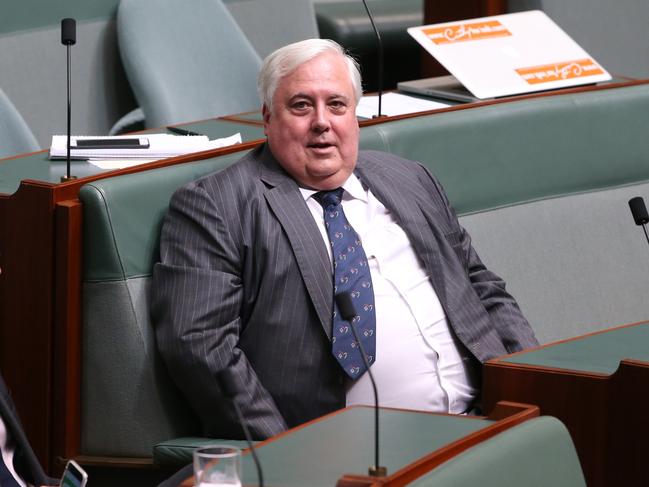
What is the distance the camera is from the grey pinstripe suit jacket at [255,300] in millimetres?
2311

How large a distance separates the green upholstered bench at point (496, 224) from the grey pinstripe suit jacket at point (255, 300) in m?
0.06

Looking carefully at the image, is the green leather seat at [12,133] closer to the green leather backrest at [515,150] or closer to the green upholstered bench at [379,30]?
the green leather backrest at [515,150]

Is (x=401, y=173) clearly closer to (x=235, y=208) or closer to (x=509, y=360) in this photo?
(x=235, y=208)

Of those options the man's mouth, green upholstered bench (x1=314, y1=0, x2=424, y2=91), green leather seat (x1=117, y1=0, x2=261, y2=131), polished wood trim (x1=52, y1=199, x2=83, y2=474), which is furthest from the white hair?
green upholstered bench (x1=314, y1=0, x2=424, y2=91)

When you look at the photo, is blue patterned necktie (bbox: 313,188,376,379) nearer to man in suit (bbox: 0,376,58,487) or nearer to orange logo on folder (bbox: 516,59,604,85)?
man in suit (bbox: 0,376,58,487)

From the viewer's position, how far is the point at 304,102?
261 centimetres

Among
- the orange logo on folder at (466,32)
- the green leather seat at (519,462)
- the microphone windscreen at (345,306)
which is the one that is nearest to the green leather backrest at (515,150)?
the orange logo on folder at (466,32)

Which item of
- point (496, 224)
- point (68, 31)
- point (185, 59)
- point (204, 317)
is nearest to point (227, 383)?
point (204, 317)

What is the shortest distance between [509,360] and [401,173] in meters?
0.67

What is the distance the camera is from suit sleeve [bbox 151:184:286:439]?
2301 millimetres

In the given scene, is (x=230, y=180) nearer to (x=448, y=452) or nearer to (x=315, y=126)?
(x=315, y=126)

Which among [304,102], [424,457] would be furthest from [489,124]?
[424,457]

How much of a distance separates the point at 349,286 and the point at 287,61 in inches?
18.5

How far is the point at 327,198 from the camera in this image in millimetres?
2586
